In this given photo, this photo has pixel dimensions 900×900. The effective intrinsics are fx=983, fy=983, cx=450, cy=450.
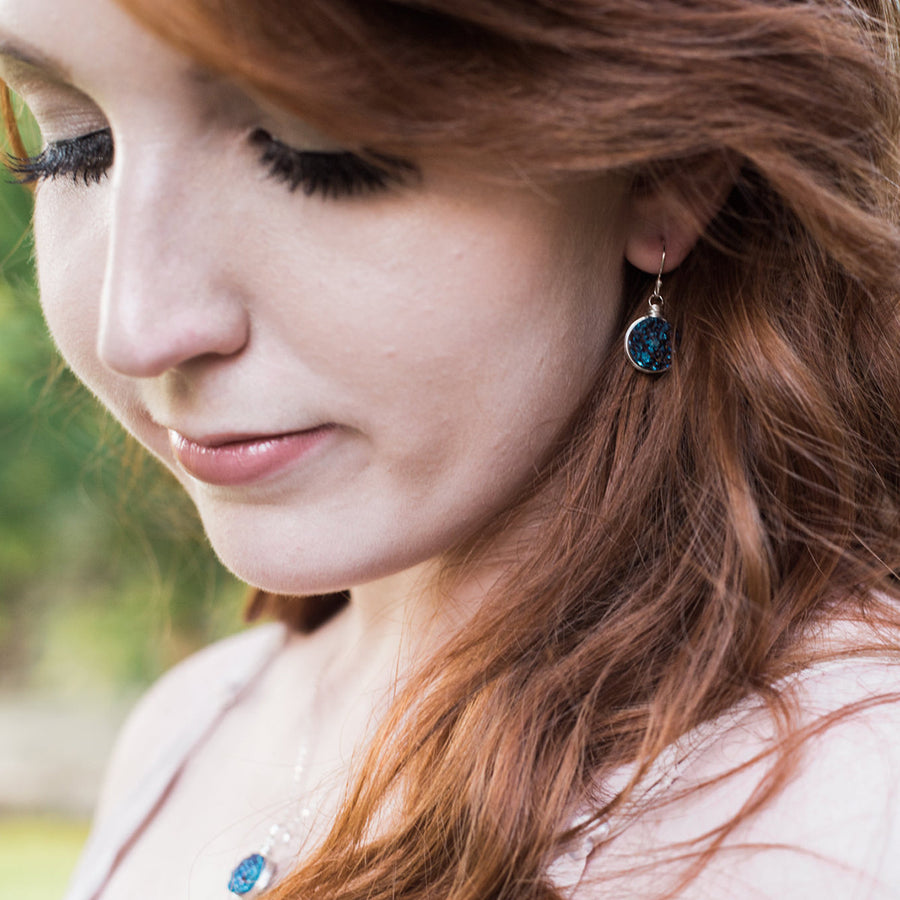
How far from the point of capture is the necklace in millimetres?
1087

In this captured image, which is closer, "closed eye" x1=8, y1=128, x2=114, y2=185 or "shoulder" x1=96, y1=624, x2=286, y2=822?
"closed eye" x1=8, y1=128, x2=114, y2=185

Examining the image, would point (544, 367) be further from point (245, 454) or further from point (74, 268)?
point (74, 268)

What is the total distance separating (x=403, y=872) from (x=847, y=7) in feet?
2.75

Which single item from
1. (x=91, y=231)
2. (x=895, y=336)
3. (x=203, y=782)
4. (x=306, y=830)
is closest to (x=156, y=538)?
(x=203, y=782)

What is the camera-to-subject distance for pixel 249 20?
0.69m

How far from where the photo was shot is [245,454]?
0.91 metres

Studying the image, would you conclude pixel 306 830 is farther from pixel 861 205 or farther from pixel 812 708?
pixel 861 205

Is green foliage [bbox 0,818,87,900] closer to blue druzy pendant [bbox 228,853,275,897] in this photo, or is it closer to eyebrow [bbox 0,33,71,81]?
blue druzy pendant [bbox 228,853,275,897]

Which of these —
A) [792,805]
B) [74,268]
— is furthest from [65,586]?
[792,805]

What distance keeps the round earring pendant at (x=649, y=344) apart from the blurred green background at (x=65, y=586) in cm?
109

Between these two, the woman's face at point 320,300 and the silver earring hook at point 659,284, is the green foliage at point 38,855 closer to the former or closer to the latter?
the woman's face at point 320,300

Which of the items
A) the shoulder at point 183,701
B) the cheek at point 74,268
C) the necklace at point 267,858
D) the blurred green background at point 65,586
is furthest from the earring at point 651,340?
the blurred green background at point 65,586

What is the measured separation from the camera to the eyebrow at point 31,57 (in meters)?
0.81

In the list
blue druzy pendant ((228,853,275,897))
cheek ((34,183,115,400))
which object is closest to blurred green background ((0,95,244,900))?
cheek ((34,183,115,400))
